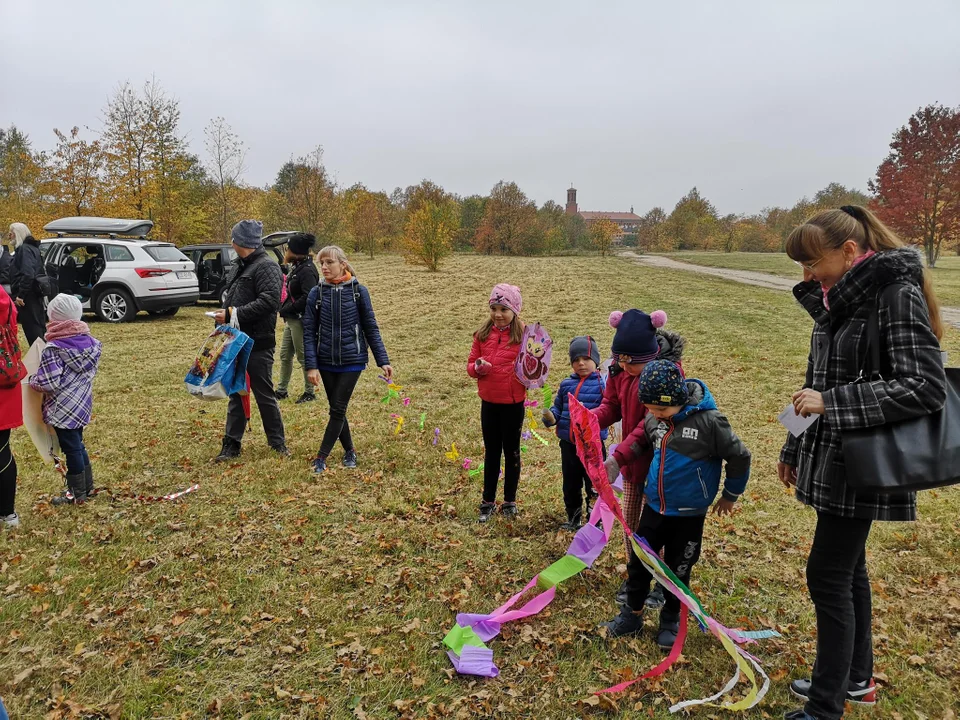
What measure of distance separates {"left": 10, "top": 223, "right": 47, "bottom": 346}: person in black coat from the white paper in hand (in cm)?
989

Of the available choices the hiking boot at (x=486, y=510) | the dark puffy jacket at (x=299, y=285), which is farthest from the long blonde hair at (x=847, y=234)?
the dark puffy jacket at (x=299, y=285)

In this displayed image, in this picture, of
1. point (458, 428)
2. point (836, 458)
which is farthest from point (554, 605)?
point (458, 428)

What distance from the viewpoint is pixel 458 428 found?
705cm

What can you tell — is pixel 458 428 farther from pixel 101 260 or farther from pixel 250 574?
pixel 101 260

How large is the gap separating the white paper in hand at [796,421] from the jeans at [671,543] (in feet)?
2.55

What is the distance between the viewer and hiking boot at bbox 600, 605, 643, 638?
128 inches

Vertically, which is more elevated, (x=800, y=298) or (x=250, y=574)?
(x=800, y=298)

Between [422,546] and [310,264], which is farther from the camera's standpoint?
[310,264]

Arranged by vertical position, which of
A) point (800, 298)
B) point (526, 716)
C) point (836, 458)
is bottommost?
point (526, 716)

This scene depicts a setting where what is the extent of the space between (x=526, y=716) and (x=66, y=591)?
2.85 meters

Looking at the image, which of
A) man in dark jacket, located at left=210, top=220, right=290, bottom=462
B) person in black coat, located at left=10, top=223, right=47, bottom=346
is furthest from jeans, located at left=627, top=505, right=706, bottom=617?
person in black coat, located at left=10, top=223, right=47, bottom=346

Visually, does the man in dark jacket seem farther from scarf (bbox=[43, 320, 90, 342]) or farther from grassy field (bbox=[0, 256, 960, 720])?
scarf (bbox=[43, 320, 90, 342])

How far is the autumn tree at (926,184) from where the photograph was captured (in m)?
27.8

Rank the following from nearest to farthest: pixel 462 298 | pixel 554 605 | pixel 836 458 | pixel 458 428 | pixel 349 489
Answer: pixel 836 458 → pixel 554 605 → pixel 349 489 → pixel 458 428 → pixel 462 298
